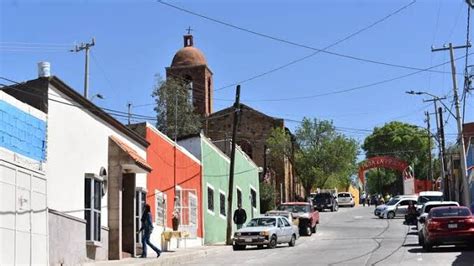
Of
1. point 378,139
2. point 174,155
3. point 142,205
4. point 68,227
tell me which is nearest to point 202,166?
point 174,155

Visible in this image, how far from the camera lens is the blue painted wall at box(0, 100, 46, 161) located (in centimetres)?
1411

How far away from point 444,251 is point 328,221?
91.8ft

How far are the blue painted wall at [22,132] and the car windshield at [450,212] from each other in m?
12.8

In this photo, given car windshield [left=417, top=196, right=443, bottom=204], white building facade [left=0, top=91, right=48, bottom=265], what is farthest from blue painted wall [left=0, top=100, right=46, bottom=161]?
car windshield [left=417, top=196, right=443, bottom=204]

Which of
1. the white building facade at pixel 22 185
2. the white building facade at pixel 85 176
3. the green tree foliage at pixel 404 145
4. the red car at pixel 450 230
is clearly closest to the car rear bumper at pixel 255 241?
the white building facade at pixel 85 176

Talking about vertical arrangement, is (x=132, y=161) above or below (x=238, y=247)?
above

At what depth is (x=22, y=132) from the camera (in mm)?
14891

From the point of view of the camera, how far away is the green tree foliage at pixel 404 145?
102 meters

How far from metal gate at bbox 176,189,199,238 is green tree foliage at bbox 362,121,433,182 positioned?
244 ft

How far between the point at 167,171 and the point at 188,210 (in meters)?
3.15

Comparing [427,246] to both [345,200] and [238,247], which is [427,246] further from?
[345,200]

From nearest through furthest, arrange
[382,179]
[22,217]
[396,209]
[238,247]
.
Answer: [22,217] → [238,247] → [396,209] → [382,179]

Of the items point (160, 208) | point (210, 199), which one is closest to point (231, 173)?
point (210, 199)

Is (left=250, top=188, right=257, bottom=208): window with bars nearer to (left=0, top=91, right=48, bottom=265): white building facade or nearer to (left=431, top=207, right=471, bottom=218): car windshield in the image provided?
(left=431, top=207, right=471, bottom=218): car windshield
